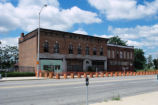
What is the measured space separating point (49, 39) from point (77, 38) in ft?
25.6

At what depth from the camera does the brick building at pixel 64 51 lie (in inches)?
1500

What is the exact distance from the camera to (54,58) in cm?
3922

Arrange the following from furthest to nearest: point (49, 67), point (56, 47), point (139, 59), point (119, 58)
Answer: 1. point (139, 59)
2. point (119, 58)
3. point (56, 47)
4. point (49, 67)

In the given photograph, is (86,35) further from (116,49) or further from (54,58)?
(116,49)

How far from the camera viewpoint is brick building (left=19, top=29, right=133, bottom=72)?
38094mm

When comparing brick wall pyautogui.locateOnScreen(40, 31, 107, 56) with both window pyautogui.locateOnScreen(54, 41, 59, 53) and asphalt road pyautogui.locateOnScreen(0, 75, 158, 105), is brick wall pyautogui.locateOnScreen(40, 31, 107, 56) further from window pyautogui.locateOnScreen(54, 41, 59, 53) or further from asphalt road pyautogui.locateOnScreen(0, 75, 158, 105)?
asphalt road pyautogui.locateOnScreen(0, 75, 158, 105)

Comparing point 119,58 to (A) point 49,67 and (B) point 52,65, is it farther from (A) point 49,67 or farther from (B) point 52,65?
(A) point 49,67

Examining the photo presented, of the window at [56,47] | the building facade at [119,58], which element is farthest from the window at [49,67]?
the building facade at [119,58]

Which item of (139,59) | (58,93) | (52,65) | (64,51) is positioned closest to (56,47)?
(64,51)

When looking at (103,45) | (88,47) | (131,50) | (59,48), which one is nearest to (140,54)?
(131,50)

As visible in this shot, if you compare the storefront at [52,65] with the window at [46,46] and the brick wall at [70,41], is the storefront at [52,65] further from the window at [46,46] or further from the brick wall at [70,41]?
the window at [46,46]

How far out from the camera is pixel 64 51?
41000 mm

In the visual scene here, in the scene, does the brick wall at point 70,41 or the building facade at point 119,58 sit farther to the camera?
the building facade at point 119,58

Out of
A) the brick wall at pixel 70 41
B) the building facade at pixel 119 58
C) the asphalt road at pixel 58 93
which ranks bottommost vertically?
the asphalt road at pixel 58 93
